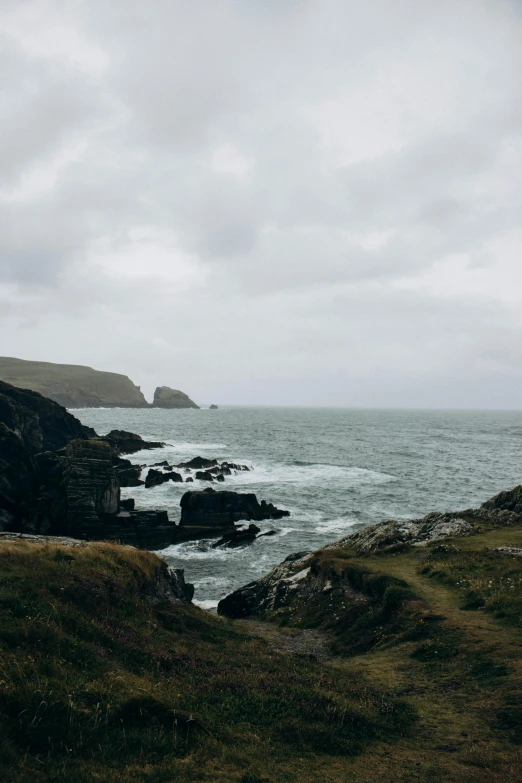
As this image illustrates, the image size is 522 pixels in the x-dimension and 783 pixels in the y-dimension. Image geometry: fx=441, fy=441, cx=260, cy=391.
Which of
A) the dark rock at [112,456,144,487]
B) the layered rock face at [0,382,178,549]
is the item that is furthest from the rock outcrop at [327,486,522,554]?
the dark rock at [112,456,144,487]

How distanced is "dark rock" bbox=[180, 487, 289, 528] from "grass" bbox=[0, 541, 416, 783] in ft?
102

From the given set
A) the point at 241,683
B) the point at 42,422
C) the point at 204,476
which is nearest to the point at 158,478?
the point at 204,476

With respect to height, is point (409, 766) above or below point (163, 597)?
above

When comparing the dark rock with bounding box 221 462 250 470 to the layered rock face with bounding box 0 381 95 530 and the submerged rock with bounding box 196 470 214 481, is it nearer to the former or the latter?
the submerged rock with bounding box 196 470 214 481

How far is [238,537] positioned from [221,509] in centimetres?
750

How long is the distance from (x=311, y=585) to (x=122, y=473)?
5058 centimetres

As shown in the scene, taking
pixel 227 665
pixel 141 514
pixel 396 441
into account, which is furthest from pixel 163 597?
pixel 396 441

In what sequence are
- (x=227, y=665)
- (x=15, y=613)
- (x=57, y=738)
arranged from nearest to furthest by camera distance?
1. (x=57, y=738)
2. (x=15, y=613)
3. (x=227, y=665)

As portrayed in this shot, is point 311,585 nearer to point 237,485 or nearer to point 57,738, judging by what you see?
point 57,738

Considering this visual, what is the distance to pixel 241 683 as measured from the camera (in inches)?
477

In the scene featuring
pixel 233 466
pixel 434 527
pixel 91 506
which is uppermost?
pixel 434 527

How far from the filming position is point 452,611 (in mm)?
17906

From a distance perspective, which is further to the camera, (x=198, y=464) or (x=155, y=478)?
(x=198, y=464)

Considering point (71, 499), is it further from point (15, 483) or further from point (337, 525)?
point (337, 525)
